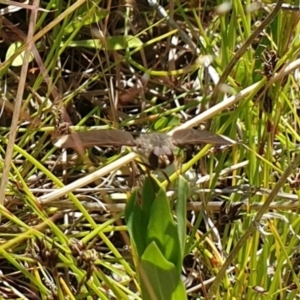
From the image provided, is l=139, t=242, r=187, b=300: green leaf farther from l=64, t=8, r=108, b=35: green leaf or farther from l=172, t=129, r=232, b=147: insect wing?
l=64, t=8, r=108, b=35: green leaf

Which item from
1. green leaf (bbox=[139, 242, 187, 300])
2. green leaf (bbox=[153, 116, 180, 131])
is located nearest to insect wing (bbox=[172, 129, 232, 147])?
green leaf (bbox=[139, 242, 187, 300])

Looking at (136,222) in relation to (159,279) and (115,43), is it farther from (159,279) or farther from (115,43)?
(115,43)

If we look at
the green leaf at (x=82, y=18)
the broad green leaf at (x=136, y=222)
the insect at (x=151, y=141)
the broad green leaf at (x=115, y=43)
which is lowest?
the broad green leaf at (x=115, y=43)

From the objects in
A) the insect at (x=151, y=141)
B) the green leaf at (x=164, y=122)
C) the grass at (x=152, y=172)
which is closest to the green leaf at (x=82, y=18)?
the grass at (x=152, y=172)

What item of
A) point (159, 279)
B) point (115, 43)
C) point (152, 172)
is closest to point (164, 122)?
point (115, 43)

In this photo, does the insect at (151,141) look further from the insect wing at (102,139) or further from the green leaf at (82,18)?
the green leaf at (82,18)
